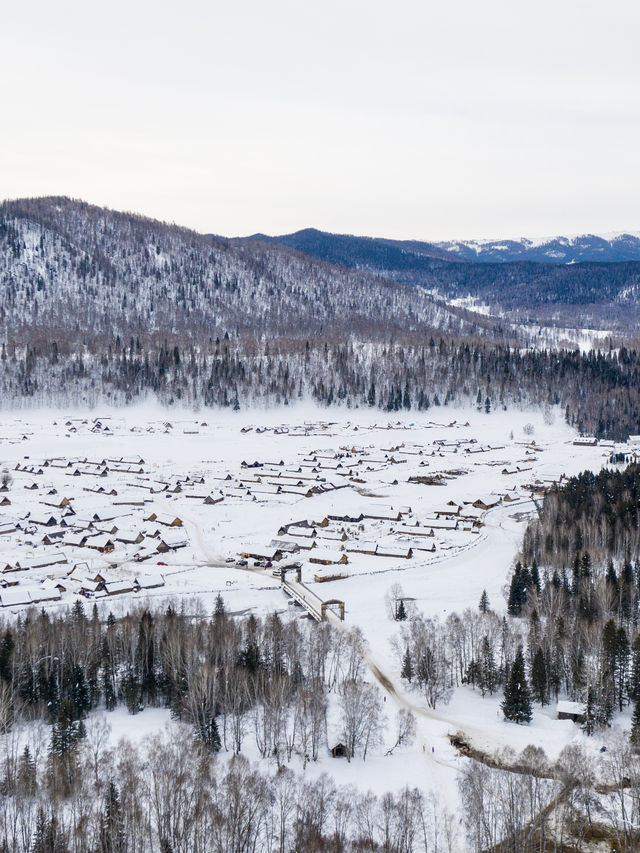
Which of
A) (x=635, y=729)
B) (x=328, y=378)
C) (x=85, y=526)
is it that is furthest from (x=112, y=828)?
(x=328, y=378)

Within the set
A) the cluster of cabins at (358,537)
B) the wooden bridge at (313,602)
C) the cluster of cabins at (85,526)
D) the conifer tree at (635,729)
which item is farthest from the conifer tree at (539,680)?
the cluster of cabins at (85,526)

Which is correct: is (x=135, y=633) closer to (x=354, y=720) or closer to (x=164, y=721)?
(x=164, y=721)

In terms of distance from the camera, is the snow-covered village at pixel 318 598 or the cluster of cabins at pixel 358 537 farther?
the cluster of cabins at pixel 358 537

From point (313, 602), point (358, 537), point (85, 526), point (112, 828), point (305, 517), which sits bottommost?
point (85, 526)

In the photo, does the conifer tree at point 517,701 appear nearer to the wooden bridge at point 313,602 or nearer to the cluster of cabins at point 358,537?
the wooden bridge at point 313,602

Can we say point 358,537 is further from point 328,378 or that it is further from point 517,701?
point 328,378

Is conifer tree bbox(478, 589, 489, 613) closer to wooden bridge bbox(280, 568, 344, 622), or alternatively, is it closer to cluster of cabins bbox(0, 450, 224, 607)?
wooden bridge bbox(280, 568, 344, 622)
